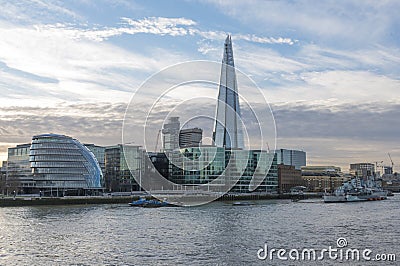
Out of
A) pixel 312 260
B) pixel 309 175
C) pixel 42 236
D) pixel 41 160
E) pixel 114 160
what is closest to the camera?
pixel 312 260

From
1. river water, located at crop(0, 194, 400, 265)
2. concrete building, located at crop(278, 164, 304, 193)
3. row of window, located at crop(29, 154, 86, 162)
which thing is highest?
row of window, located at crop(29, 154, 86, 162)

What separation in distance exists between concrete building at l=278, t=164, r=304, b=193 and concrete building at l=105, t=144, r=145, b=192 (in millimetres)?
46842

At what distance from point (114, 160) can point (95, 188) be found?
197 ft

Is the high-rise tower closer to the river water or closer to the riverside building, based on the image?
the riverside building

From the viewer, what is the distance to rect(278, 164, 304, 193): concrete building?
514 ft

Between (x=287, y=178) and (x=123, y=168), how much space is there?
184 ft

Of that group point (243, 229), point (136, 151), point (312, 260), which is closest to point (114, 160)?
point (136, 151)

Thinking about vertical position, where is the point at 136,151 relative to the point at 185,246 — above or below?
above

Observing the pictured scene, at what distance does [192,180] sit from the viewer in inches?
4963

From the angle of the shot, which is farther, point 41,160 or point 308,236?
point 41,160

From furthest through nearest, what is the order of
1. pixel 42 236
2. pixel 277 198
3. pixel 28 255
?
pixel 277 198
pixel 42 236
pixel 28 255

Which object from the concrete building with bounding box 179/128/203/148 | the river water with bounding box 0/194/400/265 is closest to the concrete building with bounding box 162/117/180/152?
the concrete building with bounding box 179/128/203/148

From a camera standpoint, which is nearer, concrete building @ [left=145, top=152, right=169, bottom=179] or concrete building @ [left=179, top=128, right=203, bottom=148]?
concrete building @ [left=145, top=152, right=169, bottom=179]

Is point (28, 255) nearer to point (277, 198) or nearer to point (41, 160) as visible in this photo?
point (41, 160)
